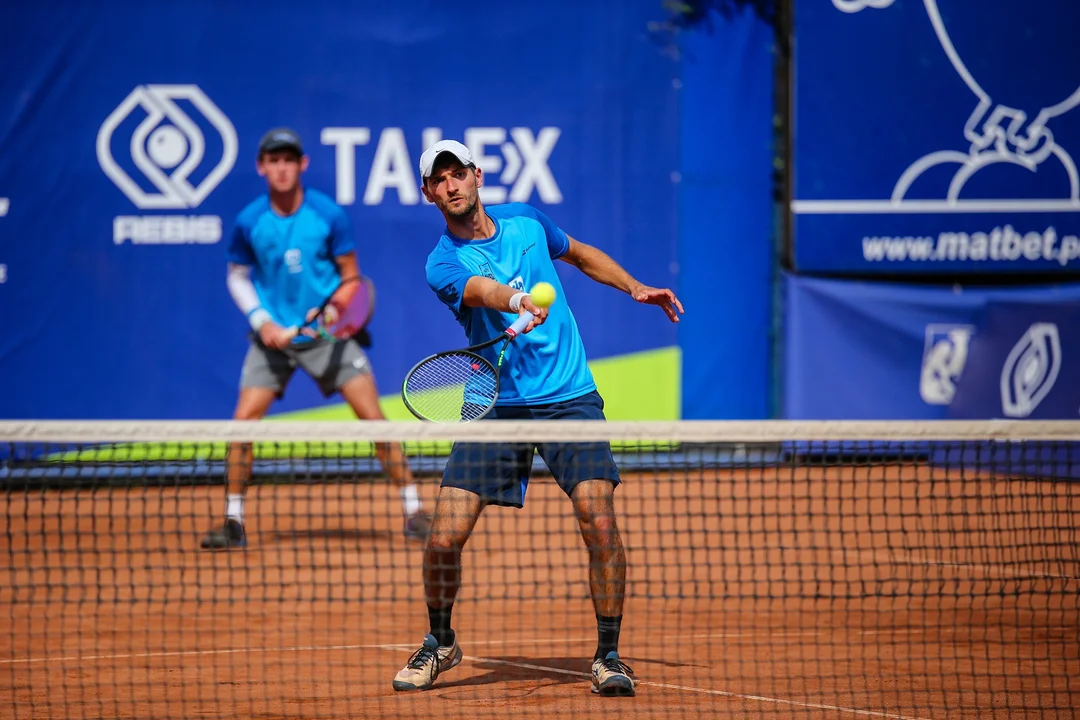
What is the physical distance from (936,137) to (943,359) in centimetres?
156

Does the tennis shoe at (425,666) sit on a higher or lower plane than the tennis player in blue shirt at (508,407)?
lower

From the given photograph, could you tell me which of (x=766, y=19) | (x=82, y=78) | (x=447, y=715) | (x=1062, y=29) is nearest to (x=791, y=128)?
(x=766, y=19)

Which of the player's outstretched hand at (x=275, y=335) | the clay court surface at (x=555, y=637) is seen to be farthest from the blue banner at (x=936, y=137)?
the player's outstretched hand at (x=275, y=335)

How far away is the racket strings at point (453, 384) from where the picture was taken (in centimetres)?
451

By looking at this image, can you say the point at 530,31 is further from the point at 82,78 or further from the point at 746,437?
the point at 746,437

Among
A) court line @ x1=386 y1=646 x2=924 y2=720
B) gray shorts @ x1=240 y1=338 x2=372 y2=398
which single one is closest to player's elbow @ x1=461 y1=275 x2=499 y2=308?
court line @ x1=386 y1=646 x2=924 y2=720

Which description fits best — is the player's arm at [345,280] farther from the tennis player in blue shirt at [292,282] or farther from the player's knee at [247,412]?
the player's knee at [247,412]

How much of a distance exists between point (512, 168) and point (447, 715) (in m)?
5.61

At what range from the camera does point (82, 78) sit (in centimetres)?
898

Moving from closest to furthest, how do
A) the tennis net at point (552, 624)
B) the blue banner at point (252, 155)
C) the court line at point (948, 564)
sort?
the tennis net at point (552, 624) < the court line at point (948, 564) < the blue banner at point (252, 155)

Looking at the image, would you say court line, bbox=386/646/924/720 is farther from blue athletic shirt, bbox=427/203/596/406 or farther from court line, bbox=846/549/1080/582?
court line, bbox=846/549/1080/582

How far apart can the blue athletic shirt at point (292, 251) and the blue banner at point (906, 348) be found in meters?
3.53

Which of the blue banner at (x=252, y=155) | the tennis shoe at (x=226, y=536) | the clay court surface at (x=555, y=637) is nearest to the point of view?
the clay court surface at (x=555, y=637)

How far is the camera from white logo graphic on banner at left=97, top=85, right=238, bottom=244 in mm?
9047
